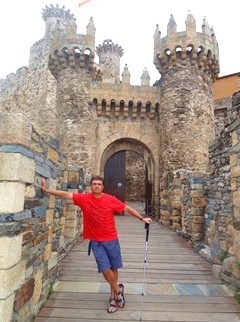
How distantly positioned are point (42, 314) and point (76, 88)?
999 centimetres

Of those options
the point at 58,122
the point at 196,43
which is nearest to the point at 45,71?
the point at 58,122

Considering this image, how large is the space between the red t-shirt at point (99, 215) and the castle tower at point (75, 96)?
797 cm

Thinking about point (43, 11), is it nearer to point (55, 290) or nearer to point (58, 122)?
point (58, 122)

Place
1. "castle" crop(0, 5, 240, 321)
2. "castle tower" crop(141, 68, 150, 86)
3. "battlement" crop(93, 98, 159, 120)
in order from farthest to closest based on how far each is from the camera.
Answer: "castle tower" crop(141, 68, 150, 86), "battlement" crop(93, 98, 159, 120), "castle" crop(0, 5, 240, 321)

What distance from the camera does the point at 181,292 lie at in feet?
11.8

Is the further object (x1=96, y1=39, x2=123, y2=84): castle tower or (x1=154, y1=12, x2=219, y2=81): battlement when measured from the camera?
(x1=96, y1=39, x2=123, y2=84): castle tower

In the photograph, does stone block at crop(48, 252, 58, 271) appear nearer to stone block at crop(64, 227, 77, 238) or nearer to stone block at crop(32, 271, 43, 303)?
stone block at crop(32, 271, 43, 303)

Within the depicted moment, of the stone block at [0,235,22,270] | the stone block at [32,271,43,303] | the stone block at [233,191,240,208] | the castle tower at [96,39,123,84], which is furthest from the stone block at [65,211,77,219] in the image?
the castle tower at [96,39,123,84]

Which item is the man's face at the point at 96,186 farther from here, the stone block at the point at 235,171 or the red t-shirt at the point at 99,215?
the stone block at the point at 235,171

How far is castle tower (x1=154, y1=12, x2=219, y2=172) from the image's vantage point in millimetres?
10742

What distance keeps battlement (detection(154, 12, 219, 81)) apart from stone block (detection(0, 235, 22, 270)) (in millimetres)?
10902

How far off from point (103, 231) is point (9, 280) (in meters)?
1.15

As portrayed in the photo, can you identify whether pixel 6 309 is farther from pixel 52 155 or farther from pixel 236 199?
pixel 236 199

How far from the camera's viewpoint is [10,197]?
2.24 meters
